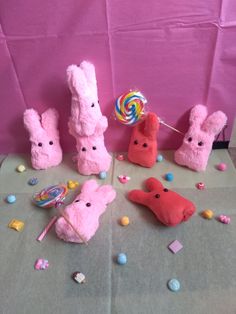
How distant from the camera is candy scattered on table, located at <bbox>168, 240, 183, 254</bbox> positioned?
3.52 ft

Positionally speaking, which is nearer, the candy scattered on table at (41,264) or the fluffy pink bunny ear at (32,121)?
the candy scattered on table at (41,264)

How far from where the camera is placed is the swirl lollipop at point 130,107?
1.26 metres

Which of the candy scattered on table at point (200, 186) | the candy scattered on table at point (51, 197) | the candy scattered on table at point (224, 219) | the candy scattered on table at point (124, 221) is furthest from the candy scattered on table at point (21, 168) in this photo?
the candy scattered on table at point (224, 219)

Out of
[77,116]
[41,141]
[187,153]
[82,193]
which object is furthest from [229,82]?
[41,141]

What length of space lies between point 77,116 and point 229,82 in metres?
0.71

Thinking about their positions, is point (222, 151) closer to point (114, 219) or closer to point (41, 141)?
point (114, 219)

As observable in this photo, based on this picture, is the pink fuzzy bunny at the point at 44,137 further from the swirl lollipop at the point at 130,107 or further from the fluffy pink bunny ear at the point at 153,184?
the fluffy pink bunny ear at the point at 153,184

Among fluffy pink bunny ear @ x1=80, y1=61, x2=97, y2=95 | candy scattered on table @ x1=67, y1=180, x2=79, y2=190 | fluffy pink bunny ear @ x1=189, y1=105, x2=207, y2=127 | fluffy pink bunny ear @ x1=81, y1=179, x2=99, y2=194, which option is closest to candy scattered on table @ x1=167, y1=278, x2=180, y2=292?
fluffy pink bunny ear @ x1=81, y1=179, x2=99, y2=194

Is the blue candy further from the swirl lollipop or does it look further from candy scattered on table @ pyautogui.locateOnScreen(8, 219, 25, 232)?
candy scattered on table @ pyautogui.locateOnScreen(8, 219, 25, 232)

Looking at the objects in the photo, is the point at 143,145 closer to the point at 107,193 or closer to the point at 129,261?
the point at 107,193

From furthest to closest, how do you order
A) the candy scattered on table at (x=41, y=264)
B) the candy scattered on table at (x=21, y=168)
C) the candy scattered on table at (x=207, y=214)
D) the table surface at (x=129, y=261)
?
the candy scattered on table at (x=21, y=168) → the candy scattered on table at (x=207, y=214) → the candy scattered on table at (x=41, y=264) → the table surface at (x=129, y=261)

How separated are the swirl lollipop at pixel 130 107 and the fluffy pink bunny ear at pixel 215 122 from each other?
309 millimetres

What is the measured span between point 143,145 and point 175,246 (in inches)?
20.1

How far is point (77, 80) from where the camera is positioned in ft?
3.75
